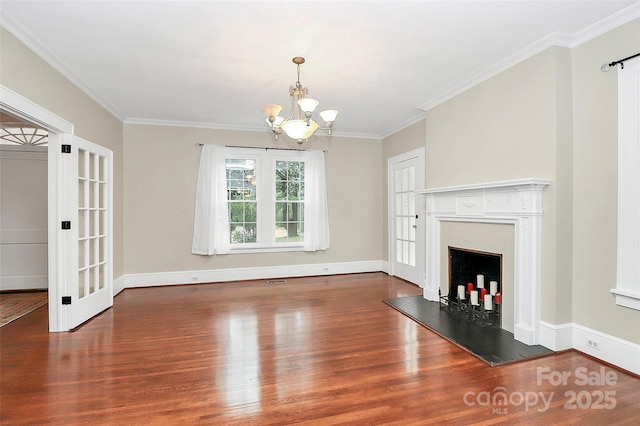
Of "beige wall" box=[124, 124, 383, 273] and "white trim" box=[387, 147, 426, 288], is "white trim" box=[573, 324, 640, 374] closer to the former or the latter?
"white trim" box=[387, 147, 426, 288]

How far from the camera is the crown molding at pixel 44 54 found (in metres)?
2.49

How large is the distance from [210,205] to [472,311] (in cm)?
406

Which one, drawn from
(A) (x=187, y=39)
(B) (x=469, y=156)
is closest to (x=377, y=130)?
(B) (x=469, y=156)

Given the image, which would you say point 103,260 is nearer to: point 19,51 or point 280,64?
point 19,51

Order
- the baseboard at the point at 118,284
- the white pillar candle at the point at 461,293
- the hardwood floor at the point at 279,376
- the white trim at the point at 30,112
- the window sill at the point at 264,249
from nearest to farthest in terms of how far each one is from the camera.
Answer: the hardwood floor at the point at 279,376, the white trim at the point at 30,112, the white pillar candle at the point at 461,293, the baseboard at the point at 118,284, the window sill at the point at 264,249

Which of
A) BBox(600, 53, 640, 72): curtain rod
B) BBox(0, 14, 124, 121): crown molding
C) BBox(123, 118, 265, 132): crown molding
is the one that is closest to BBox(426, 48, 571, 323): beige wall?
BBox(600, 53, 640, 72): curtain rod

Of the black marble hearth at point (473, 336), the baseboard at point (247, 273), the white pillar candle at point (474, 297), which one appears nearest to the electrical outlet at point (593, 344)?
the black marble hearth at point (473, 336)

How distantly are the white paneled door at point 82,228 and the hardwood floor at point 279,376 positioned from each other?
302 millimetres

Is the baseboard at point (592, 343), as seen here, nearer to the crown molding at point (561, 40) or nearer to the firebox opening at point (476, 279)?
the firebox opening at point (476, 279)

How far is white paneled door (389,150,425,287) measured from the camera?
16.8 ft

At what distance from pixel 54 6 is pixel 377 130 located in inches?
182

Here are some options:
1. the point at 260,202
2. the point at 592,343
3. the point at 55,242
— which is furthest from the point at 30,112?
the point at 592,343

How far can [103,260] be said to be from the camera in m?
4.06

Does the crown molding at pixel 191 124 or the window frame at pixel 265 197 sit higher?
the crown molding at pixel 191 124
